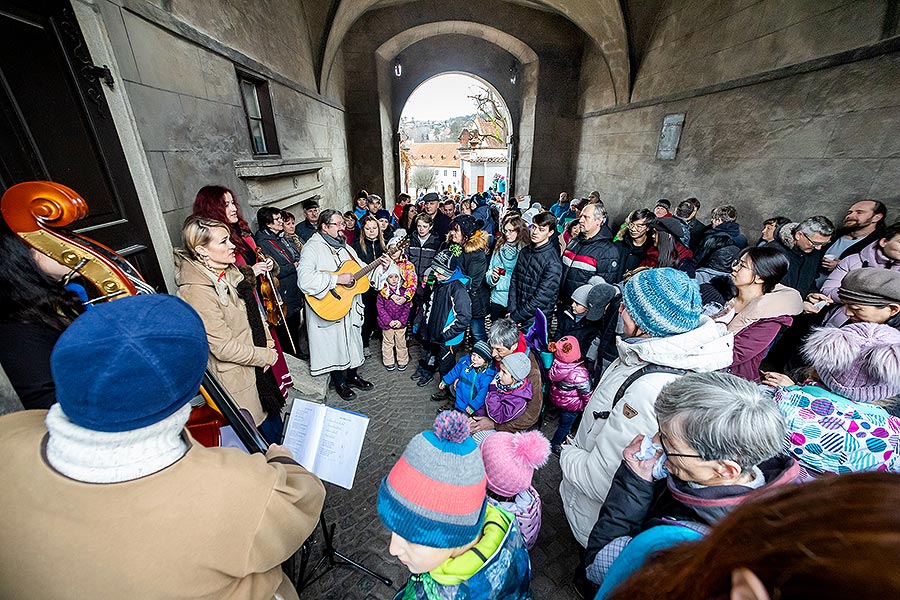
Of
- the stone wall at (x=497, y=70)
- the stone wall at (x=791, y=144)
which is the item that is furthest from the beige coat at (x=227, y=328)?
the stone wall at (x=497, y=70)

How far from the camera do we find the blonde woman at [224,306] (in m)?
2.07

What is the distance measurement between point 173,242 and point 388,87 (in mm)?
11304

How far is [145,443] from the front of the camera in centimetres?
78

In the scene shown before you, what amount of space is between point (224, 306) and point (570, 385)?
268cm

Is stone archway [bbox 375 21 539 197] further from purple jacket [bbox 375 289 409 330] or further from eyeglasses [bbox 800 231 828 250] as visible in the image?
eyeglasses [bbox 800 231 828 250]

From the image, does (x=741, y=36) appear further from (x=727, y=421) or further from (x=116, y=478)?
(x=116, y=478)

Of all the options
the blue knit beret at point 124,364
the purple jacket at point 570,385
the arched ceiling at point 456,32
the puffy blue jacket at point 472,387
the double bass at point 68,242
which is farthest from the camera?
the arched ceiling at point 456,32

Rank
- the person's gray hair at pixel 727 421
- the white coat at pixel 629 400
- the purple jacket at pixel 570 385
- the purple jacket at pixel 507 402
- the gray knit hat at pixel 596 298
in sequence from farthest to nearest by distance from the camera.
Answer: the gray knit hat at pixel 596 298
the purple jacket at pixel 570 385
the purple jacket at pixel 507 402
the white coat at pixel 629 400
the person's gray hair at pixel 727 421

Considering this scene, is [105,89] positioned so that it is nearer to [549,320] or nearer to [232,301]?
[232,301]

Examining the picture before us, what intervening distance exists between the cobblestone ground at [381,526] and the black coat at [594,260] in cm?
171

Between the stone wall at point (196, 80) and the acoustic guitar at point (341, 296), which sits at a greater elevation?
the stone wall at point (196, 80)

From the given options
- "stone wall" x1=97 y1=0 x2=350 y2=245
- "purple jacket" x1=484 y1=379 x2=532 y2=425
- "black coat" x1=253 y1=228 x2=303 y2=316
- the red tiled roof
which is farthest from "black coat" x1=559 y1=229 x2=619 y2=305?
the red tiled roof

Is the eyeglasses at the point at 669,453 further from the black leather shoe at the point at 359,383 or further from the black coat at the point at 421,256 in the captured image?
the black coat at the point at 421,256

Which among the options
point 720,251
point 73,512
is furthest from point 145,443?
point 720,251
